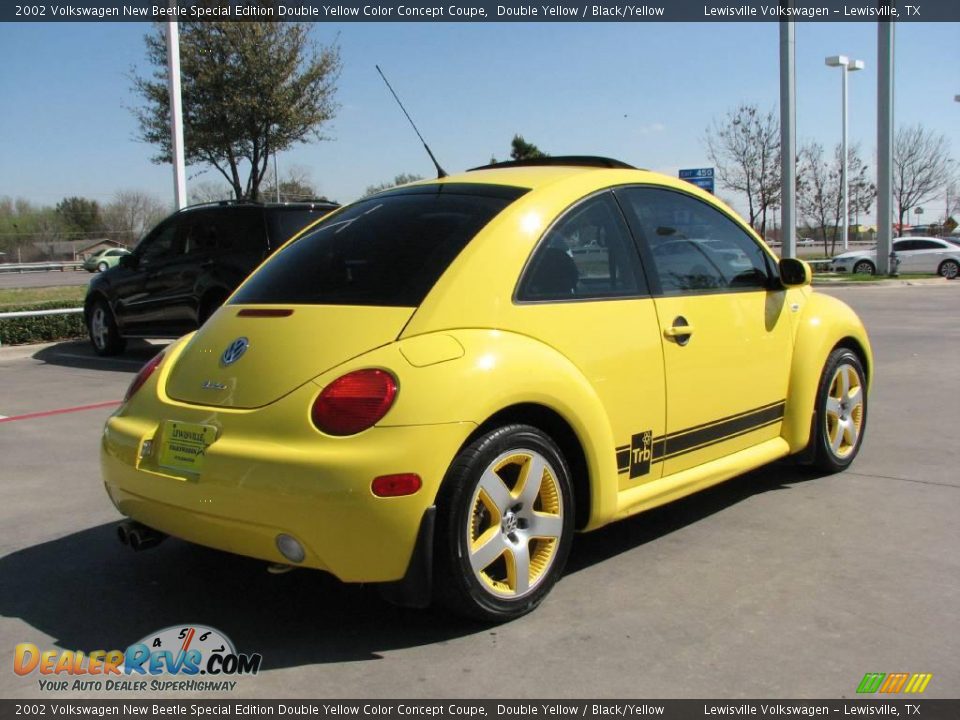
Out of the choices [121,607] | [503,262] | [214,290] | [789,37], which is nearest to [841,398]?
[503,262]

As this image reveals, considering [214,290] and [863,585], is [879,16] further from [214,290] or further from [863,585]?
[863,585]

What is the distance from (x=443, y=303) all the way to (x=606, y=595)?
1327mm

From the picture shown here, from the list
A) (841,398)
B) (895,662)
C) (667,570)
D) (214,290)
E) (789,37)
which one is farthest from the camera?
(789,37)

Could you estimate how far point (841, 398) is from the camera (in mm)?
5398

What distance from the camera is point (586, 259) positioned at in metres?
3.96

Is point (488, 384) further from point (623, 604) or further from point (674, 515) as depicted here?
point (674, 515)

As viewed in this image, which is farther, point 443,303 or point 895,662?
point 443,303

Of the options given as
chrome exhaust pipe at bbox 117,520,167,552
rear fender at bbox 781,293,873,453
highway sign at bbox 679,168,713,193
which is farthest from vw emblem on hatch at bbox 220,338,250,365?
highway sign at bbox 679,168,713,193

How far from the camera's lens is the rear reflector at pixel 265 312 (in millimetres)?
3667

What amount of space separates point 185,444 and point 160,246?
8682 mm
